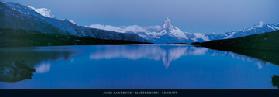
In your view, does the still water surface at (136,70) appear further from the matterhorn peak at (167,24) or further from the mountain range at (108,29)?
the matterhorn peak at (167,24)

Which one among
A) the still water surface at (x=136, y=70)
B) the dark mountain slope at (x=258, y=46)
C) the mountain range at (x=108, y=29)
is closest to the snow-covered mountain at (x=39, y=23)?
the mountain range at (x=108, y=29)

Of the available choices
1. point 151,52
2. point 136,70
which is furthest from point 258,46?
point 136,70

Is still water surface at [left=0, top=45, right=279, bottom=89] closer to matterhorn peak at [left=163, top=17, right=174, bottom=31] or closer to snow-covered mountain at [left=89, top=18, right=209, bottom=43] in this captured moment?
snow-covered mountain at [left=89, top=18, right=209, bottom=43]

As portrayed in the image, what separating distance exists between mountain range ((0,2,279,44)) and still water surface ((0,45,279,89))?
17 cm

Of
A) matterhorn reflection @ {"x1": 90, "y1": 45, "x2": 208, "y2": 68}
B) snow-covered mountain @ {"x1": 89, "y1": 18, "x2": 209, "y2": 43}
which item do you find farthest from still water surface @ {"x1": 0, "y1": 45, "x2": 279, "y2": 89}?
snow-covered mountain @ {"x1": 89, "y1": 18, "x2": 209, "y2": 43}

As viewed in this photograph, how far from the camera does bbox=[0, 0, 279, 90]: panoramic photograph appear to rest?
223 inches

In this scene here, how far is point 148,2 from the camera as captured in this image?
602 cm

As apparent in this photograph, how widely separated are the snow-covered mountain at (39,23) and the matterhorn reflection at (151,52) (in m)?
0.15

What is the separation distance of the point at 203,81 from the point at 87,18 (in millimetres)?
1585

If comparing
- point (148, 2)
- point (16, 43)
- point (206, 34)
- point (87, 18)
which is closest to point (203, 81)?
point (206, 34)

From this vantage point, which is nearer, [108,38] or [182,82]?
[182,82]
